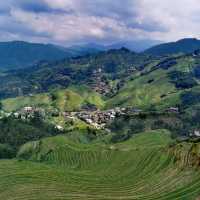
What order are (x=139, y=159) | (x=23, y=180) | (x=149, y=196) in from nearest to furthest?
(x=149, y=196), (x=23, y=180), (x=139, y=159)

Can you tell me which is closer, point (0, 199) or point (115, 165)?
point (0, 199)

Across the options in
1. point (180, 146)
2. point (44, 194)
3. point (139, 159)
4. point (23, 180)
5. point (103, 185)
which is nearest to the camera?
point (44, 194)

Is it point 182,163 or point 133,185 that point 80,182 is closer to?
point 133,185

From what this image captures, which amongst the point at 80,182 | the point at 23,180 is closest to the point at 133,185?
the point at 80,182

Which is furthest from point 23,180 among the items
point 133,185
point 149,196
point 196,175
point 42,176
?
point 196,175

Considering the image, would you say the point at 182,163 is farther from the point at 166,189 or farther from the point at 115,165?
the point at 115,165

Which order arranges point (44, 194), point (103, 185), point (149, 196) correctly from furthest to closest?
1. point (103, 185)
2. point (44, 194)
3. point (149, 196)

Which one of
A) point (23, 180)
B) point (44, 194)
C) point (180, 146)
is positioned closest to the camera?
point (44, 194)

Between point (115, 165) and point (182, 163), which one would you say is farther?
point (115, 165)
